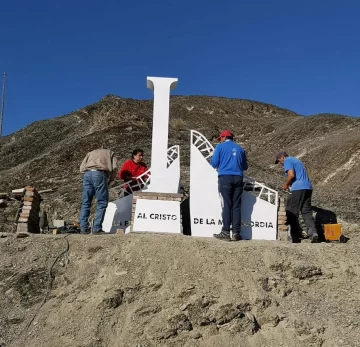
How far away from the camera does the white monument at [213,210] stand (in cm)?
791

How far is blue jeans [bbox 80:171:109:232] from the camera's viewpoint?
308 inches

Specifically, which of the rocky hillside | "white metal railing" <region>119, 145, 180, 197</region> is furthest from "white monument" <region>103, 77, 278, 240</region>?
the rocky hillside

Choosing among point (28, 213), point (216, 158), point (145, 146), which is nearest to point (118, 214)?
point (28, 213)

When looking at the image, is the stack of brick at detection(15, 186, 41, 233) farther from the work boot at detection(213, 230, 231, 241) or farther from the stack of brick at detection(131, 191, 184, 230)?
the work boot at detection(213, 230, 231, 241)

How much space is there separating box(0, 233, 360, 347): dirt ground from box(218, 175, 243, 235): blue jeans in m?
0.45

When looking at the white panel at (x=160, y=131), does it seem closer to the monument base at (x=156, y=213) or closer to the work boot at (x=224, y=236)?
the monument base at (x=156, y=213)

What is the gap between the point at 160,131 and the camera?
26.8 feet

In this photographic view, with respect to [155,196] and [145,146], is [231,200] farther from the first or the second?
[145,146]

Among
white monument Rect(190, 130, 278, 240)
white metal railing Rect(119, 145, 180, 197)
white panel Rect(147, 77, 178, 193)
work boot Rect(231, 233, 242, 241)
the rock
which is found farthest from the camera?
white metal railing Rect(119, 145, 180, 197)

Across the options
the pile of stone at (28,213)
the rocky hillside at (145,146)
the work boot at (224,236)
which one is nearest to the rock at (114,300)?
the work boot at (224,236)

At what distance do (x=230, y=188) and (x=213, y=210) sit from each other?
672mm

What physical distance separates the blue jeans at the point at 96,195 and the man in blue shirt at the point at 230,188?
6.21ft

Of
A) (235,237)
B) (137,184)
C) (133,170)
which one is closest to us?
(235,237)

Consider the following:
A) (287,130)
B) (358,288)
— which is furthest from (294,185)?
(287,130)
